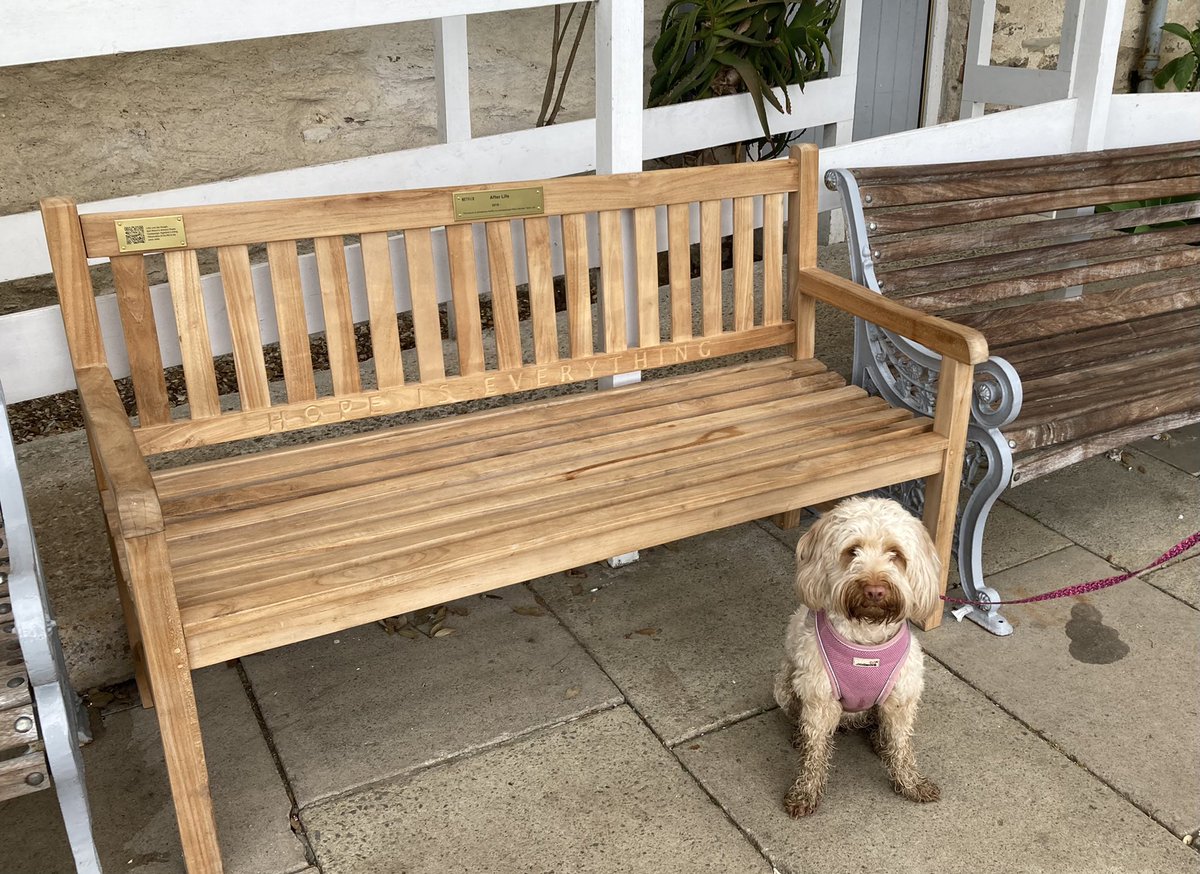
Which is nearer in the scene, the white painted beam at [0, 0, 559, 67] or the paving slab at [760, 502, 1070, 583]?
the white painted beam at [0, 0, 559, 67]

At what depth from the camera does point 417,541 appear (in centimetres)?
262

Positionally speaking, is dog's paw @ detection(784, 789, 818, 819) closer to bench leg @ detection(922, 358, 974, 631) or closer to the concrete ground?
the concrete ground

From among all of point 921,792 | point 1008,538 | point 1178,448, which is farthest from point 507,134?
point 1178,448

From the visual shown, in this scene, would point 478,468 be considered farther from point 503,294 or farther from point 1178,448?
point 1178,448

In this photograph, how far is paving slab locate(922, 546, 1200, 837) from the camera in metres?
2.83

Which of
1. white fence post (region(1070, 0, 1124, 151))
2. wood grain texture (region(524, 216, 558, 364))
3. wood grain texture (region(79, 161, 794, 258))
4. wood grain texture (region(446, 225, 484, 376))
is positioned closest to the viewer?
wood grain texture (region(79, 161, 794, 258))

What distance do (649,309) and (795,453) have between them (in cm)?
72

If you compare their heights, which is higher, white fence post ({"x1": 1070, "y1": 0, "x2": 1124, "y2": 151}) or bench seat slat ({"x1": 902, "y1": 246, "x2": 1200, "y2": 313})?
white fence post ({"x1": 1070, "y1": 0, "x2": 1124, "y2": 151})

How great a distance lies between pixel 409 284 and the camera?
125 inches

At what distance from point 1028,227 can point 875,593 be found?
230 cm

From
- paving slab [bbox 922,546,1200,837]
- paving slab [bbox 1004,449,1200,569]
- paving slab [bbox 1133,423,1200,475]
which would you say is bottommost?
paving slab [bbox 922,546,1200,837]

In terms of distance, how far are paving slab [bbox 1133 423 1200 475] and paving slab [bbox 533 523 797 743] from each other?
173cm

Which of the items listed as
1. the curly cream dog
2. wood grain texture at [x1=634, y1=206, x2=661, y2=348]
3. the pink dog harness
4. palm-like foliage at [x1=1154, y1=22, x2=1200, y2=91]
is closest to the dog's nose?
the curly cream dog

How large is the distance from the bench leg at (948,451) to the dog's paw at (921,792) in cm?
55
